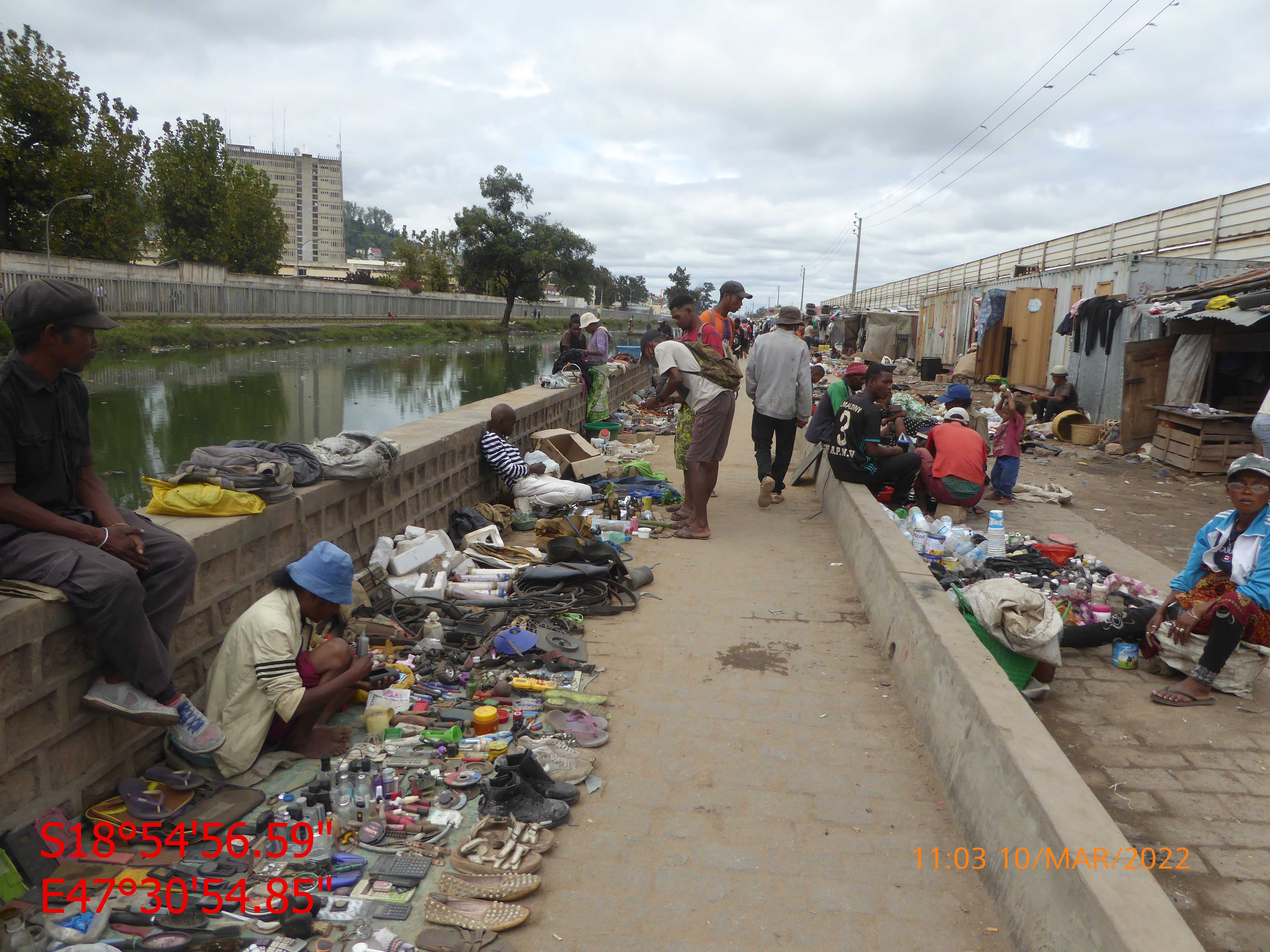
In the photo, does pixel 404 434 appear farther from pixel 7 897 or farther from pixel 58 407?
pixel 7 897

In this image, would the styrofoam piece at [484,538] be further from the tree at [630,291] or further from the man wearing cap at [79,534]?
the tree at [630,291]

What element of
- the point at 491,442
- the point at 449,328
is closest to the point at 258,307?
the point at 449,328

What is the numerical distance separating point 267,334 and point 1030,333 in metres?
32.3

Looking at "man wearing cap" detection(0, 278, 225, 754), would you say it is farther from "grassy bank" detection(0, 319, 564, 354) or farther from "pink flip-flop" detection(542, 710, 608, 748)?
"grassy bank" detection(0, 319, 564, 354)

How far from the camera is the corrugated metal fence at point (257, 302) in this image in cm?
3134

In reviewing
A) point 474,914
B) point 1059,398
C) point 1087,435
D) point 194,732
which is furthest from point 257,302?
point 474,914

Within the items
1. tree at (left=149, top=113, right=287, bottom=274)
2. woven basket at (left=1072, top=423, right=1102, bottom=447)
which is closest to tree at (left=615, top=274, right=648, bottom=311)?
tree at (left=149, top=113, right=287, bottom=274)

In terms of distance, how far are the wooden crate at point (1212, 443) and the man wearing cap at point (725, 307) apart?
6.62 metres

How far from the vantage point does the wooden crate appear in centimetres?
1068

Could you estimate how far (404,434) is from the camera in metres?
6.78

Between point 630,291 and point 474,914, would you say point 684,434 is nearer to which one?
point 474,914

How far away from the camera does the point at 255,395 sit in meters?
21.9

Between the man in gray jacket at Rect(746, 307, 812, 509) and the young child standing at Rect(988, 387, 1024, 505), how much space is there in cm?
257

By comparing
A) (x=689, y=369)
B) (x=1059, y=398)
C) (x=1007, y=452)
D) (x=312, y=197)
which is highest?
(x=312, y=197)
